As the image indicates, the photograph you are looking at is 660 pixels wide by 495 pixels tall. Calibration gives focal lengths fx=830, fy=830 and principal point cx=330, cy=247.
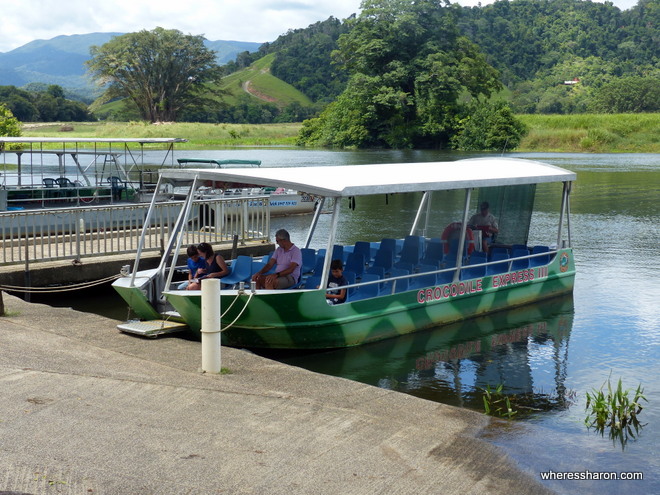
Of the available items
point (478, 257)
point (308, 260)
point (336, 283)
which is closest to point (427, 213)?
point (478, 257)

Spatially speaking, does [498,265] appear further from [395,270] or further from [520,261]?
[395,270]

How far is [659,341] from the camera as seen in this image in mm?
14203

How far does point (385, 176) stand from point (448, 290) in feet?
8.00

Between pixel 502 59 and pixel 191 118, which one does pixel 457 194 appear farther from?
pixel 502 59

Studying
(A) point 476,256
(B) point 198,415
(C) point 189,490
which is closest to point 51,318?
(B) point 198,415

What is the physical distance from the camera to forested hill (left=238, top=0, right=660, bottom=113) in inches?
5645

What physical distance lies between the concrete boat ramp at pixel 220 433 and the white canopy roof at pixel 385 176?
9.02ft

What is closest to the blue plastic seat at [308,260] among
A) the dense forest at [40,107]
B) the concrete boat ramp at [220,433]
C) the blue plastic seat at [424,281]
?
the blue plastic seat at [424,281]

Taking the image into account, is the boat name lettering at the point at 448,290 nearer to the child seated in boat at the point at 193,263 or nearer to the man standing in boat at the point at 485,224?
the man standing in boat at the point at 485,224

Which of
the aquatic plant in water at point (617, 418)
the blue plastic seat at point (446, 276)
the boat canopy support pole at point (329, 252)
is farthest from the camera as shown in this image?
the blue plastic seat at point (446, 276)

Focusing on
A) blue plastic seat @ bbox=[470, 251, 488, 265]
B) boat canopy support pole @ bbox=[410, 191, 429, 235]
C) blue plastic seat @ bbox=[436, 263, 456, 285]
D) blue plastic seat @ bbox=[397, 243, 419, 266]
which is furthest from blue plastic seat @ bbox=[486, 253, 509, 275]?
boat canopy support pole @ bbox=[410, 191, 429, 235]

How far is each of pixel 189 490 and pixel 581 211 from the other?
30922mm

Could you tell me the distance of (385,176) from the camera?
1304 cm

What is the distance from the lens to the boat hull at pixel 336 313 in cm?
1152
